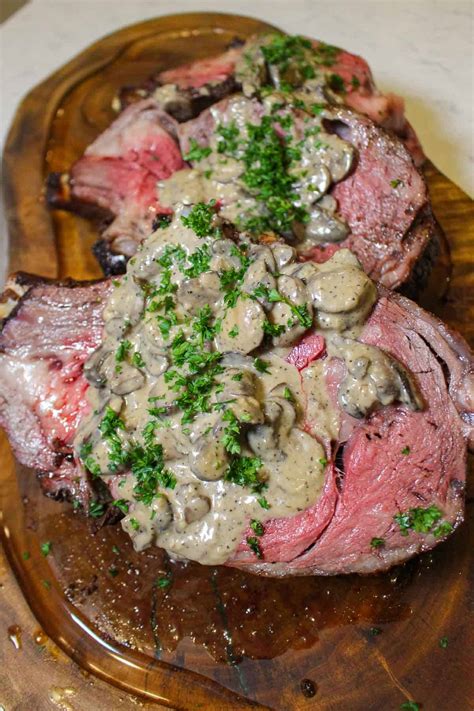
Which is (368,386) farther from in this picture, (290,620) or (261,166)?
(261,166)

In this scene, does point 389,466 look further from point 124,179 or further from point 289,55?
point 289,55

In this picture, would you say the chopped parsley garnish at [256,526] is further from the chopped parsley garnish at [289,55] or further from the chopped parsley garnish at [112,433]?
the chopped parsley garnish at [289,55]

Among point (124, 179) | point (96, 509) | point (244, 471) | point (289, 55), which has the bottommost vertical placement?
point (96, 509)

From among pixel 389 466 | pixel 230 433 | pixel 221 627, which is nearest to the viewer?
pixel 230 433

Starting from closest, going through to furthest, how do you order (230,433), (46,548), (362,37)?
1. (230,433)
2. (46,548)
3. (362,37)

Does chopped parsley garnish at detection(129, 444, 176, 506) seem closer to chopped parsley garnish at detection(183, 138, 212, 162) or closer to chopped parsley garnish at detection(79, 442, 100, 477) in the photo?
chopped parsley garnish at detection(79, 442, 100, 477)

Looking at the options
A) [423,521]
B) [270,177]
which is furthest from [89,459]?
[270,177]

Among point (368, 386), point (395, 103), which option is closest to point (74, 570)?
point (368, 386)
